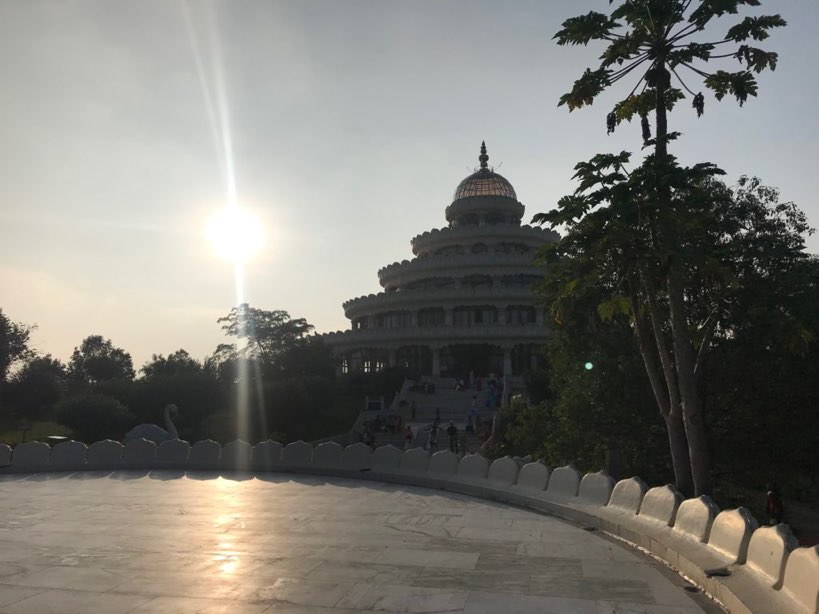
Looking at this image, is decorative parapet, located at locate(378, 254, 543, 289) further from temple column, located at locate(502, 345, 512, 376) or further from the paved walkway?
the paved walkway

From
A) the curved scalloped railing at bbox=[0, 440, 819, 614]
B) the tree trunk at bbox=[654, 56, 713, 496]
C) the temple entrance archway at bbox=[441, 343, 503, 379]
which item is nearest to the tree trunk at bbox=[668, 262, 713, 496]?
the tree trunk at bbox=[654, 56, 713, 496]

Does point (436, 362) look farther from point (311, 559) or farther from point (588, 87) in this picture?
point (311, 559)

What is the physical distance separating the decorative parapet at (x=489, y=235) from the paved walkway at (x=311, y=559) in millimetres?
52764

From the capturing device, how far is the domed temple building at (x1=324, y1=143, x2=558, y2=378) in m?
61.9

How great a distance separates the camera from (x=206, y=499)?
17.6m


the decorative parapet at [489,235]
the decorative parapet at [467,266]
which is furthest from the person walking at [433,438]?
the decorative parapet at [489,235]

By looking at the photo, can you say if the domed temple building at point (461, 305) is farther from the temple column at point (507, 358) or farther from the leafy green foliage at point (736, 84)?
the leafy green foliage at point (736, 84)

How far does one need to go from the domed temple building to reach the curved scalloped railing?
3725 cm

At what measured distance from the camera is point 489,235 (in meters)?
68.6

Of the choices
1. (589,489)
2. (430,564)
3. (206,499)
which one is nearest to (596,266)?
(589,489)

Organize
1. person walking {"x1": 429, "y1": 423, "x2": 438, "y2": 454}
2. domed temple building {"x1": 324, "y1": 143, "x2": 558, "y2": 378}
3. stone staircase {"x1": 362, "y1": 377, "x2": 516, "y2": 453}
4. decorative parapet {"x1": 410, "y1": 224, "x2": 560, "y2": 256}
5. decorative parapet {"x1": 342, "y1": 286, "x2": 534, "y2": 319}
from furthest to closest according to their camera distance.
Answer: decorative parapet {"x1": 410, "y1": 224, "x2": 560, "y2": 256} → decorative parapet {"x1": 342, "y1": 286, "x2": 534, "y2": 319} → domed temple building {"x1": 324, "y1": 143, "x2": 558, "y2": 378} → stone staircase {"x1": 362, "y1": 377, "x2": 516, "y2": 453} → person walking {"x1": 429, "y1": 423, "x2": 438, "y2": 454}

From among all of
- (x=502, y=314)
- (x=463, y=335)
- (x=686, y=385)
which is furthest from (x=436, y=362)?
(x=686, y=385)

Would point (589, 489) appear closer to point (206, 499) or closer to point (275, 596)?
point (275, 596)

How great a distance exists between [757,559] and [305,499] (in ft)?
37.7
